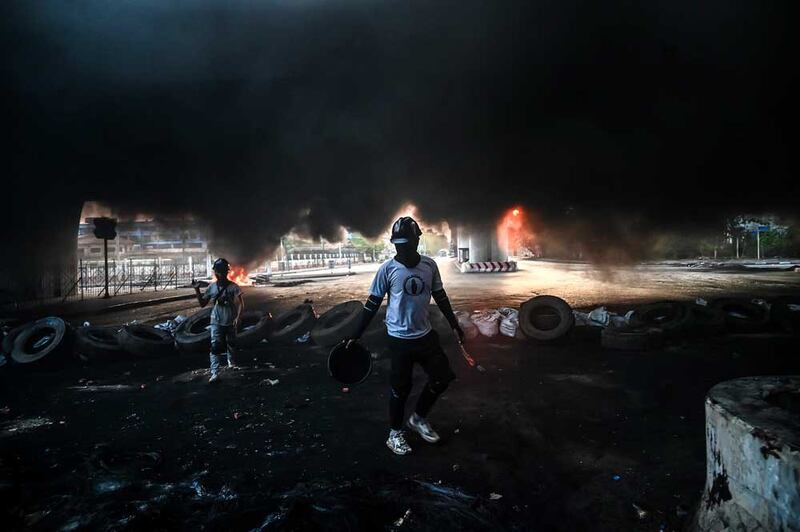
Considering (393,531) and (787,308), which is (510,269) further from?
(393,531)

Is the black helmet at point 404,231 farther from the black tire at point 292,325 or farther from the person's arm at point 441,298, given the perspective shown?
the black tire at point 292,325

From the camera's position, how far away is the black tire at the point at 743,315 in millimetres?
7473

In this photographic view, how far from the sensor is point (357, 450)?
346 centimetres

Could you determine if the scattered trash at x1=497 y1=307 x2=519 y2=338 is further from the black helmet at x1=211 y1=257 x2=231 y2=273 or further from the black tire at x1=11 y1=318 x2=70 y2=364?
the black tire at x1=11 y1=318 x2=70 y2=364

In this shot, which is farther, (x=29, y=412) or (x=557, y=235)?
(x=557, y=235)

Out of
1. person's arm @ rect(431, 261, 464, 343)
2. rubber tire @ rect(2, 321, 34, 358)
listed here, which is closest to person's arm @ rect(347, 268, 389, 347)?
person's arm @ rect(431, 261, 464, 343)

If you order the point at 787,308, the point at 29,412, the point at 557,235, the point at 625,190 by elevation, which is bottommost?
the point at 29,412

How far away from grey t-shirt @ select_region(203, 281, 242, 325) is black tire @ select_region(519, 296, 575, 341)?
4.92 metres

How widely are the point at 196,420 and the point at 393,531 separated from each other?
9.35ft

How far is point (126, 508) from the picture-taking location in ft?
8.79

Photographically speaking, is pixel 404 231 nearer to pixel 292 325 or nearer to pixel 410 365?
pixel 410 365

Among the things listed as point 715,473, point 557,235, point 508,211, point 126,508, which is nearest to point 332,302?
point 508,211

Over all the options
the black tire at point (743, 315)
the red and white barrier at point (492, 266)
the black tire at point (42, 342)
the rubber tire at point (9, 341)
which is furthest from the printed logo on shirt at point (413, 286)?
the red and white barrier at point (492, 266)

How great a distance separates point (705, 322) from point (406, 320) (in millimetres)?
6764
